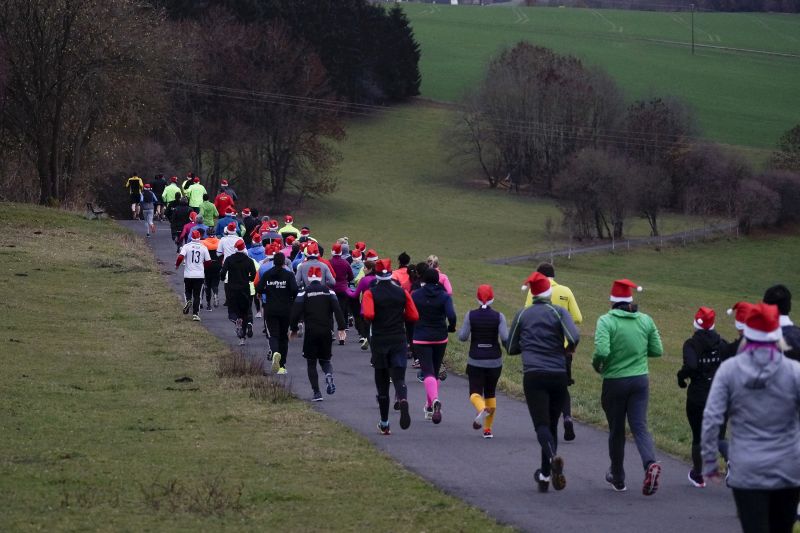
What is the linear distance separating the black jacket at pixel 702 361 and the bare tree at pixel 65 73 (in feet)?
132

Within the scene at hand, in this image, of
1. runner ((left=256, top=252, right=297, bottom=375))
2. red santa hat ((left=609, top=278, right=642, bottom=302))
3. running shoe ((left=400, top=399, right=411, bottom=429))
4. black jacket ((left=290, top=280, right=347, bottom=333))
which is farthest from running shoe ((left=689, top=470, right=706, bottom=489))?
runner ((left=256, top=252, right=297, bottom=375))

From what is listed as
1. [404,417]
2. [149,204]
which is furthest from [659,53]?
[404,417]

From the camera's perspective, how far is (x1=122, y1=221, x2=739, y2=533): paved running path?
1048 centimetres

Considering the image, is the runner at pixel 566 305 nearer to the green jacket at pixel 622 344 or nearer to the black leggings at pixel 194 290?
the green jacket at pixel 622 344

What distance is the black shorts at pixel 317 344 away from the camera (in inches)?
633

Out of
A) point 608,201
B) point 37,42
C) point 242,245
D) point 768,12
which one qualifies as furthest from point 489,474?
point 768,12

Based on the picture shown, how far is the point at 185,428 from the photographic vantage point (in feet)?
47.1

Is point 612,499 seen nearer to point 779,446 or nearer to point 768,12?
point 779,446

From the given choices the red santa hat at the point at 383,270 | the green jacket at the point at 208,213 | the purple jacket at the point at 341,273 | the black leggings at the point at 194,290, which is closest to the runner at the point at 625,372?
the red santa hat at the point at 383,270

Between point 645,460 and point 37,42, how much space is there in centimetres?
4155

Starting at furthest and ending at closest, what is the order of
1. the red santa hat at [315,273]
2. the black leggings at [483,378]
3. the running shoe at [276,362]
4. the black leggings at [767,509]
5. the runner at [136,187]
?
1. the runner at [136,187]
2. the running shoe at [276,362]
3. the red santa hat at [315,273]
4. the black leggings at [483,378]
5. the black leggings at [767,509]

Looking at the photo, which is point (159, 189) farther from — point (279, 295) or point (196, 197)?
point (279, 295)

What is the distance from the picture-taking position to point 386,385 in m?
14.4

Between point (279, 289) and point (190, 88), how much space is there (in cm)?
6346
